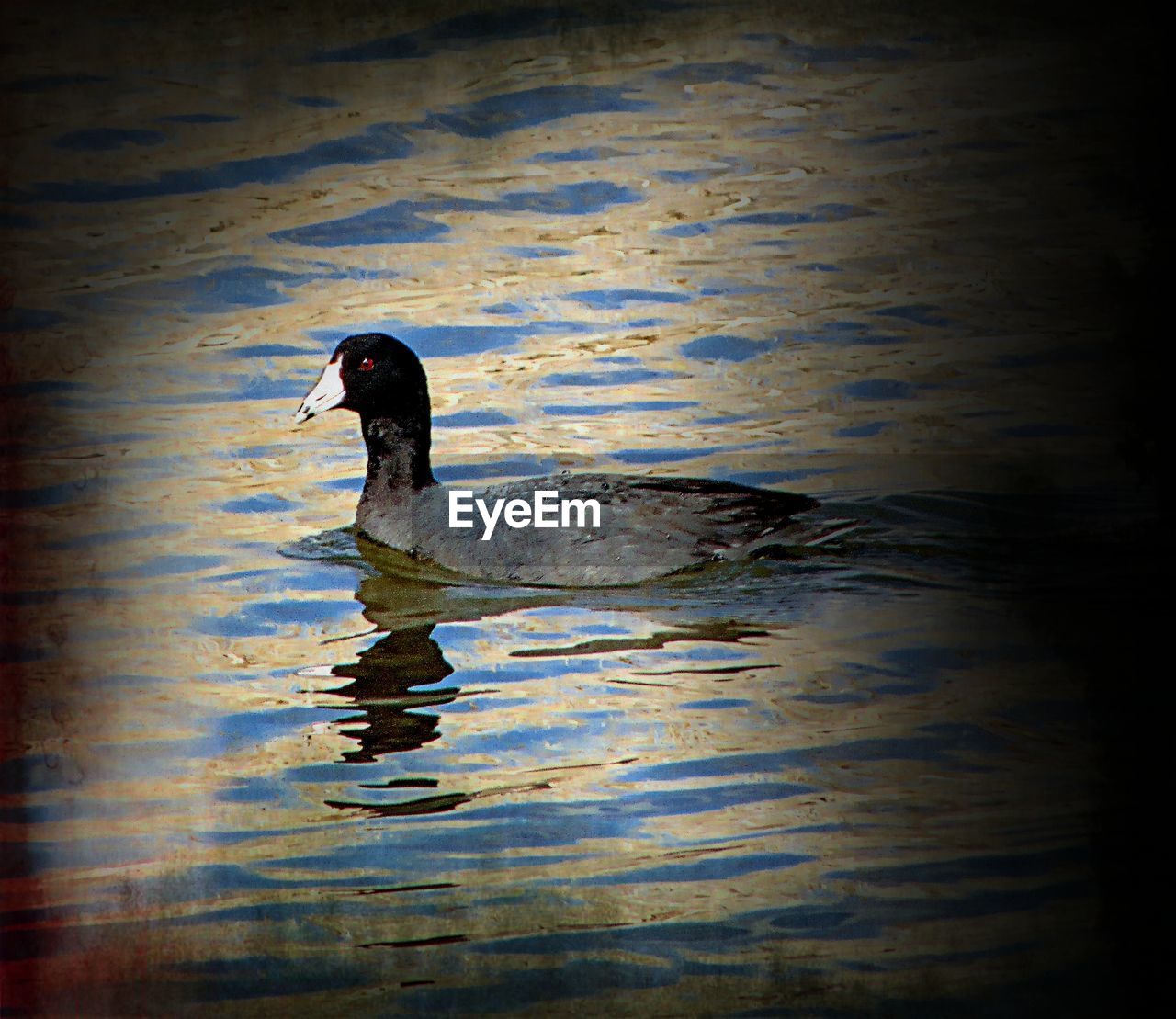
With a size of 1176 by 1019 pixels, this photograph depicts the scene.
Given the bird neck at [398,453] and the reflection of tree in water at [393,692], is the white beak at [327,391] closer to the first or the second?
the bird neck at [398,453]

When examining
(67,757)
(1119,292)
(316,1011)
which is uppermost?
(1119,292)

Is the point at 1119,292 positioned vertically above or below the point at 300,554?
above

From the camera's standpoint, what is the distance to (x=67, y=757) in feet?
9.04

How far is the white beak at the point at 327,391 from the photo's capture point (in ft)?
9.12

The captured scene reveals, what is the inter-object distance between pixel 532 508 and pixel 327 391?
18.5 inches

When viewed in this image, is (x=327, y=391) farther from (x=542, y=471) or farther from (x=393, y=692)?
(x=393, y=692)

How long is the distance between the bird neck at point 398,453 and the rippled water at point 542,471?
0.08 m

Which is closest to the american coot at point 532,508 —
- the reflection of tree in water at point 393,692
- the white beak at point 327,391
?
the white beak at point 327,391

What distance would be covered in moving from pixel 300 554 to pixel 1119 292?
1708 millimetres

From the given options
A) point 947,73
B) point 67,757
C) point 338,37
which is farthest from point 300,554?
point 947,73

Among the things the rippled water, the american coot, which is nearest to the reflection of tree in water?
the rippled water

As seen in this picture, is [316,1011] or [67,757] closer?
[316,1011]

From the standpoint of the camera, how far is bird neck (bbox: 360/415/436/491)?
2.79m

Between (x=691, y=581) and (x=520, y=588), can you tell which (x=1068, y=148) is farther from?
(x=520, y=588)
